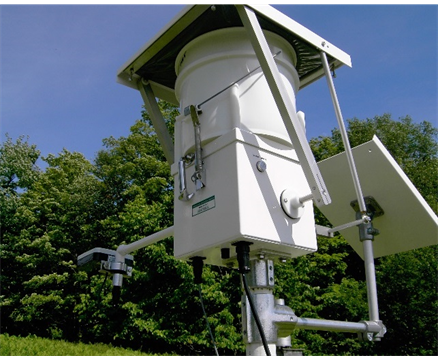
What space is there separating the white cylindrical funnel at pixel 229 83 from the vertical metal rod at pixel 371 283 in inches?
28.0

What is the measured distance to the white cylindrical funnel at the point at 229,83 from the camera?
2.29 metres

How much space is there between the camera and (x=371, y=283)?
8.09ft

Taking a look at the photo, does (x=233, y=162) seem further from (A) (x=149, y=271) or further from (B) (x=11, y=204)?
(B) (x=11, y=204)

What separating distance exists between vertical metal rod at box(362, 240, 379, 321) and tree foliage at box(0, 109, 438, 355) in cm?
938

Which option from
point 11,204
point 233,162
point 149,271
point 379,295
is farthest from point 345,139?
point 11,204

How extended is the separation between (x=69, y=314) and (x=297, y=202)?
1635cm

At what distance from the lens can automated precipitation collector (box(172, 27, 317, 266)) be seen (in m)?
2.08

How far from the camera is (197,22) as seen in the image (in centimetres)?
244

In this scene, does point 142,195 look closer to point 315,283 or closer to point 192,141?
point 315,283

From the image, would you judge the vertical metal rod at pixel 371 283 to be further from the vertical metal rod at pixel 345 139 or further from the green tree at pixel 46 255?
the green tree at pixel 46 255

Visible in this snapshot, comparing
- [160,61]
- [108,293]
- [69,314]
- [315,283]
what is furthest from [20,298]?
[160,61]

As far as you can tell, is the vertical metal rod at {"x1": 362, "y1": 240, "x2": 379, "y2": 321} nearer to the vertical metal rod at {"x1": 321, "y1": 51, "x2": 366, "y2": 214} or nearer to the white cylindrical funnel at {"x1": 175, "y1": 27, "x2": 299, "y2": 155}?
the vertical metal rod at {"x1": 321, "y1": 51, "x2": 366, "y2": 214}

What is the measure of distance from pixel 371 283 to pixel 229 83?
127cm

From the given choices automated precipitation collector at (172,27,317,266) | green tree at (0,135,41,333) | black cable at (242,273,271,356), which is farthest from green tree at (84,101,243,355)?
black cable at (242,273,271,356)
